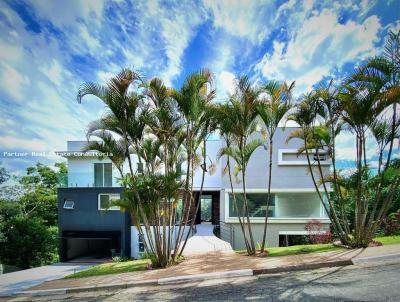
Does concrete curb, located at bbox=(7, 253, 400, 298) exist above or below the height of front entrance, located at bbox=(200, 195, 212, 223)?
above

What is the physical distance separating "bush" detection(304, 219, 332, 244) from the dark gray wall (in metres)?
9.88

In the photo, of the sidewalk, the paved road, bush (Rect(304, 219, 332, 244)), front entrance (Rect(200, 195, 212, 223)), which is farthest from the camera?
front entrance (Rect(200, 195, 212, 223))

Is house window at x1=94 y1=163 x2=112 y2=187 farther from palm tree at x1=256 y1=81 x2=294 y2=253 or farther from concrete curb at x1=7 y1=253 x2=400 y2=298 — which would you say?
palm tree at x1=256 y1=81 x2=294 y2=253

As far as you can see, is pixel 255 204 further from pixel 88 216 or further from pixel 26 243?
pixel 26 243

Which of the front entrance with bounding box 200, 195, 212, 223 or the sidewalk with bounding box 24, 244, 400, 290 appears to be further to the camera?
the front entrance with bounding box 200, 195, 212, 223

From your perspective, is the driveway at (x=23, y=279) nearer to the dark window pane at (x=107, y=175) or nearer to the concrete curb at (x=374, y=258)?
the dark window pane at (x=107, y=175)

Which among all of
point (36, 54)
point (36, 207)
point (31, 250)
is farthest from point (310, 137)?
point (36, 207)

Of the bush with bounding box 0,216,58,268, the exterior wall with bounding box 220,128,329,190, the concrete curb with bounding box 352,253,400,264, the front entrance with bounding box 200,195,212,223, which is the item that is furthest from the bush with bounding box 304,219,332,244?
the bush with bounding box 0,216,58,268

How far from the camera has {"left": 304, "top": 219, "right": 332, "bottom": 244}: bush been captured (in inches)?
483

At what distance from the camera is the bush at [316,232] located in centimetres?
1227

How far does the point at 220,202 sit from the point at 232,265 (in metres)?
9.26

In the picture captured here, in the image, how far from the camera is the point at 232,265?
782 cm

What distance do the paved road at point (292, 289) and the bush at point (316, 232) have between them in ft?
17.9

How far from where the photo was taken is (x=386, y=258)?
7.12m
